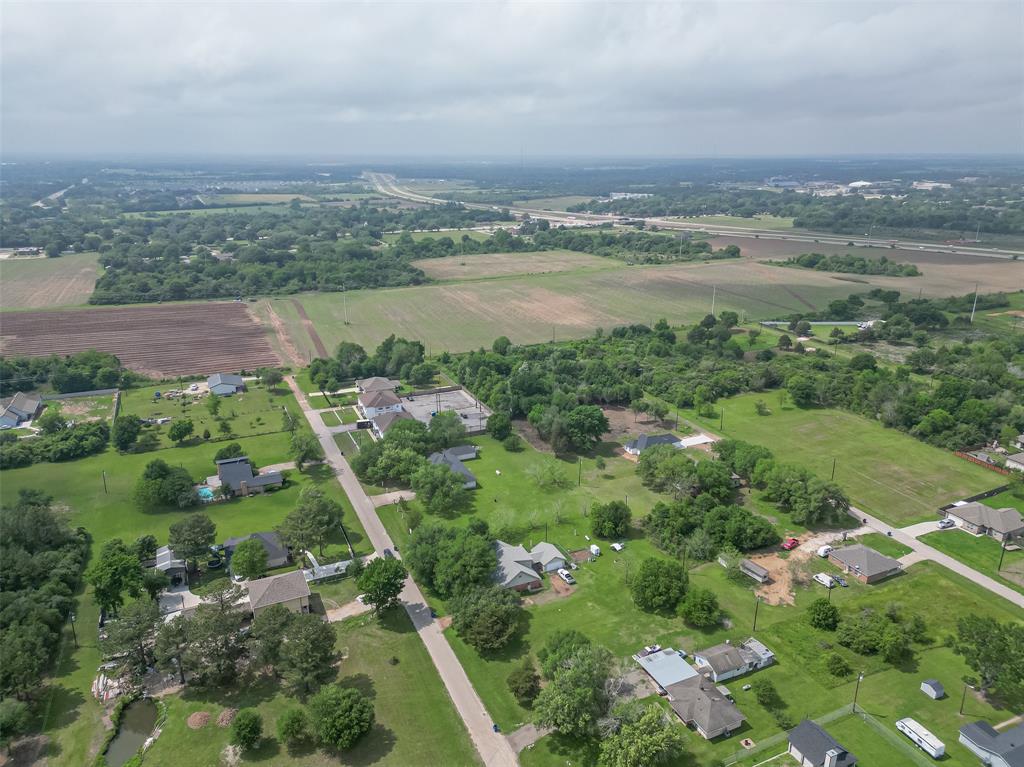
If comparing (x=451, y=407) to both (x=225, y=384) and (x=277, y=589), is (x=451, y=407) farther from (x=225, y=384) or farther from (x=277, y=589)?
(x=277, y=589)

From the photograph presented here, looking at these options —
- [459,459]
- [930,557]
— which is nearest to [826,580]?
[930,557]

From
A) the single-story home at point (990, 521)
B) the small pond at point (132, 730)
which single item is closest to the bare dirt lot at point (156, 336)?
the small pond at point (132, 730)

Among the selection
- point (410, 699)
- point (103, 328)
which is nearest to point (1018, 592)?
point (410, 699)

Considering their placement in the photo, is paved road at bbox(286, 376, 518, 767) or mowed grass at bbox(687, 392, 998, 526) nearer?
paved road at bbox(286, 376, 518, 767)

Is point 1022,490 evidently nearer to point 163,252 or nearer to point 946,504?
point 946,504

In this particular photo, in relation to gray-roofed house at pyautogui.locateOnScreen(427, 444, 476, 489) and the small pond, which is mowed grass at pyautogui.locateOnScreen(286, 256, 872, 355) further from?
the small pond

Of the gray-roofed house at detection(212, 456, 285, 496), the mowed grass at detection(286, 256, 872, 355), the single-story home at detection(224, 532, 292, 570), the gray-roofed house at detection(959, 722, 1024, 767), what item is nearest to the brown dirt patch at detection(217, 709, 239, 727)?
the single-story home at detection(224, 532, 292, 570)
